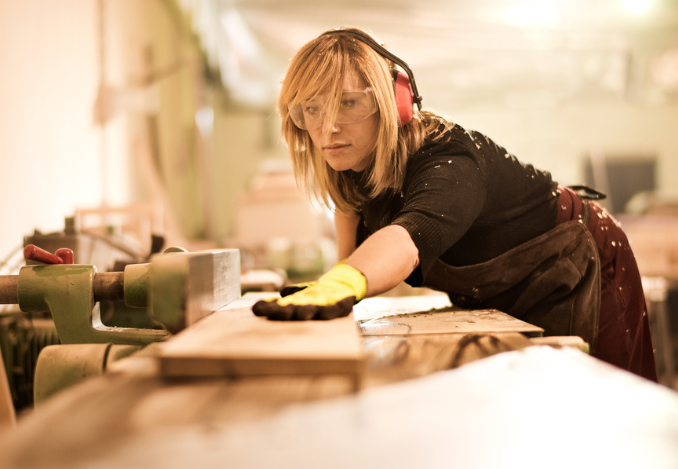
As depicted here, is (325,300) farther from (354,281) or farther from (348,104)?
(348,104)

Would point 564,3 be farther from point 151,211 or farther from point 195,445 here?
point 195,445

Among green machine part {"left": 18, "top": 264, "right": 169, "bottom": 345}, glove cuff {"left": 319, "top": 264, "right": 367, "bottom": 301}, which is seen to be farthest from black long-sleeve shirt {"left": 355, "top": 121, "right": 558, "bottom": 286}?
green machine part {"left": 18, "top": 264, "right": 169, "bottom": 345}

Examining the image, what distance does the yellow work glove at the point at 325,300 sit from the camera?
70cm

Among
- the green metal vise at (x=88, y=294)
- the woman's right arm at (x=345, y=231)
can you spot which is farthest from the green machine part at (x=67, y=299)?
the woman's right arm at (x=345, y=231)

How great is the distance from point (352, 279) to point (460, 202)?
0.27m

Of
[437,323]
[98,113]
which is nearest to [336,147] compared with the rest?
[437,323]

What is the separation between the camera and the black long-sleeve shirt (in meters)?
0.84

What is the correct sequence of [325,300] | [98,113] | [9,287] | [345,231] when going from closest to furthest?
[325,300]
[9,287]
[345,231]
[98,113]

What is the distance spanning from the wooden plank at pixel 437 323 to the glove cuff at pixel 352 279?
0.10 meters

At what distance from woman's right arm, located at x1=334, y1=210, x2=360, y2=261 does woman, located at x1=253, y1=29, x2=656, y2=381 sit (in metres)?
0.10

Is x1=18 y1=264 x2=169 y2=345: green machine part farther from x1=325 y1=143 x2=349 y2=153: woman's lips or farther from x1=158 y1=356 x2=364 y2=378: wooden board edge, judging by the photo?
x1=325 y1=143 x2=349 y2=153: woman's lips

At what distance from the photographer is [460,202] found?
87cm

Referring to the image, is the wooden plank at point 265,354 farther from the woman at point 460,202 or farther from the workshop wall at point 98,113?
the workshop wall at point 98,113

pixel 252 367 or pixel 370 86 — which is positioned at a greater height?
pixel 370 86
